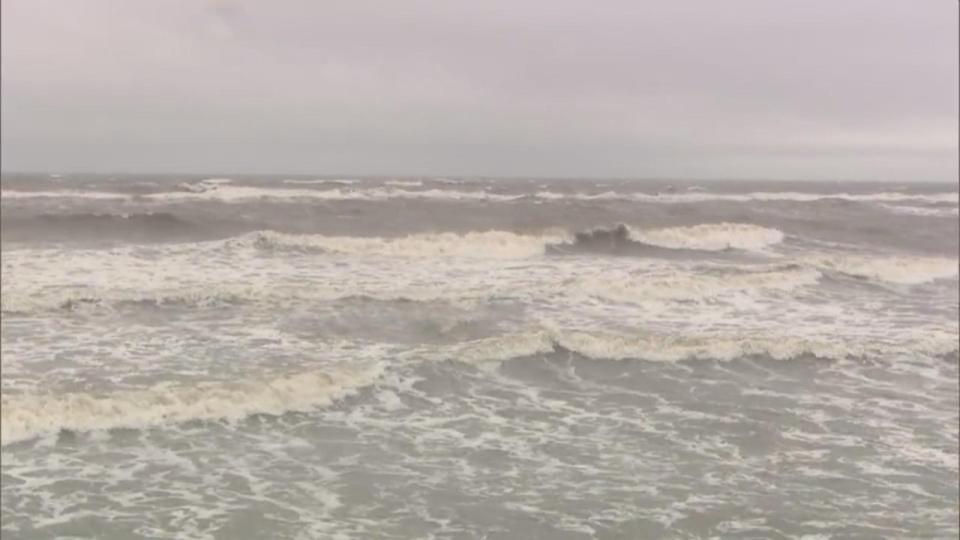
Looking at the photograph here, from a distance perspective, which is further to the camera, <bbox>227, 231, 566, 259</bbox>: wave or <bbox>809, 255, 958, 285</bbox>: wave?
<bbox>227, 231, 566, 259</bbox>: wave

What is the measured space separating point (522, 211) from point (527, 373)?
82.4 ft

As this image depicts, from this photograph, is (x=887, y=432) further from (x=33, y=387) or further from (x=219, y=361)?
(x=33, y=387)

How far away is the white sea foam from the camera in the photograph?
26656mm

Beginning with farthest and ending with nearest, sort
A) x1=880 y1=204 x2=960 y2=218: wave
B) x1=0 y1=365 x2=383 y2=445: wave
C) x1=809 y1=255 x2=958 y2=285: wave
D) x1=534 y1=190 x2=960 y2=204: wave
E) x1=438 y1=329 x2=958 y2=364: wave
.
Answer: x1=534 y1=190 x2=960 y2=204: wave
x1=880 y1=204 x2=960 y2=218: wave
x1=809 y1=255 x2=958 y2=285: wave
x1=438 y1=329 x2=958 y2=364: wave
x1=0 y1=365 x2=383 y2=445: wave

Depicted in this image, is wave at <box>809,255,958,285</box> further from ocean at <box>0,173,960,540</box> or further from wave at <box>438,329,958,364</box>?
wave at <box>438,329,958,364</box>

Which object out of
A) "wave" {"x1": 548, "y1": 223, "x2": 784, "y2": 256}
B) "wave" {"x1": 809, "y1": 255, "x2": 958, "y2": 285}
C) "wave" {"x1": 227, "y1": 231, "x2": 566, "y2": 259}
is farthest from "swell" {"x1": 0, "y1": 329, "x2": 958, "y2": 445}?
"wave" {"x1": 548, "y1": 223, "x2": 784, "y2": 256}

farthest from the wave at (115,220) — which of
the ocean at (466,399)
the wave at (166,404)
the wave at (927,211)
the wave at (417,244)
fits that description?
the wave at (927,211)

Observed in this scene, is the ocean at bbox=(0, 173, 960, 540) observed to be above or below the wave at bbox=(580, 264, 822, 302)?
below

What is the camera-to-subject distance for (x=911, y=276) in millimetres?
19703

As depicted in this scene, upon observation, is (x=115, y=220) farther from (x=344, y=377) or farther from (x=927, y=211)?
(x=927, y=211)

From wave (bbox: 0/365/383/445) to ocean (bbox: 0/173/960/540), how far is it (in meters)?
0.03

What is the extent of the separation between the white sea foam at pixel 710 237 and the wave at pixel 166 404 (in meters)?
19.2

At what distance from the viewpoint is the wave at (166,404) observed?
7.17 meters

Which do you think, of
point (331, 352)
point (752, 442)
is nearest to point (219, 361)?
point (331, 352)
